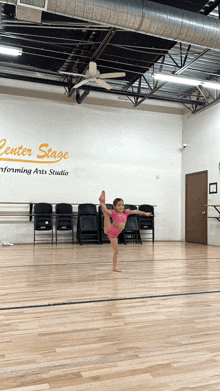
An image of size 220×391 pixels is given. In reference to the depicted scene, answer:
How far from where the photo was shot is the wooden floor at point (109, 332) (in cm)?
148

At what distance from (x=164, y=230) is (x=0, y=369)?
8.93m

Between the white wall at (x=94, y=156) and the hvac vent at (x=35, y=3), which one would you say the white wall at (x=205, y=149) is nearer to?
the white wall at (x=94, y=156)

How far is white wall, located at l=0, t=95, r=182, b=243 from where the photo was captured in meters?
8.81

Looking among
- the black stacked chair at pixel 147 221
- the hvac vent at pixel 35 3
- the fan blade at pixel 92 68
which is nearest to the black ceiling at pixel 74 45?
the fan blade at pixel 92 68

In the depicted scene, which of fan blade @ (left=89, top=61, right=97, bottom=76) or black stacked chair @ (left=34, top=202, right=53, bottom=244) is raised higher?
fan blade @ (left=89, top=61, right=97, bottom=76)

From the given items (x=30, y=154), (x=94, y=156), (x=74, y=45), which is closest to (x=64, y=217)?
(x=30, y=154)

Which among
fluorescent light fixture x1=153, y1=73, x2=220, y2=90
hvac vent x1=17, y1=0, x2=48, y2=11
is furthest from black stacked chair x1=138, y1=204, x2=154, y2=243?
hvac vent x1=17, y1=0, x2=48, y2=11

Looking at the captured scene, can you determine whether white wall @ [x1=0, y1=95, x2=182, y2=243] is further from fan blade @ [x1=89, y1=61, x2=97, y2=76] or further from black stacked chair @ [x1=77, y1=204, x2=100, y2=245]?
fan blade @ [x1=89, y1=61, x2=97, y2=76]

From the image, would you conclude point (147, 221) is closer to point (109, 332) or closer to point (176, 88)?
point (176, 88)

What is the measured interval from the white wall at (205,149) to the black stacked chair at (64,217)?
3.92 m

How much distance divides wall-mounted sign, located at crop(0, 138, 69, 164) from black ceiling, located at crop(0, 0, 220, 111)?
6.17ft

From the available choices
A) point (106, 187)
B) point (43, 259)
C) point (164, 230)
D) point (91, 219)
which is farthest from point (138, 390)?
point (164, 230)

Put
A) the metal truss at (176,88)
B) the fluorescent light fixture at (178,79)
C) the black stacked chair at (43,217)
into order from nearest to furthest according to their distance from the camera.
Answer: the fluorescent light fixture at (178,79) → the metal truss at (176,88) → the black stacked chair at (43,217)

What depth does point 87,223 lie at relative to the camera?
8547mm
